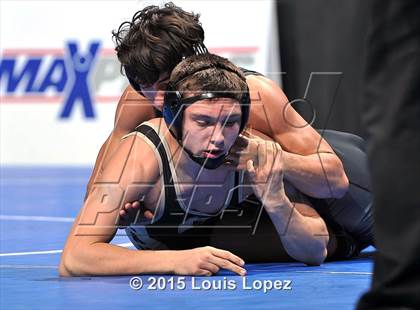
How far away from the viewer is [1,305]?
3.44m

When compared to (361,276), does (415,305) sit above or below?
above

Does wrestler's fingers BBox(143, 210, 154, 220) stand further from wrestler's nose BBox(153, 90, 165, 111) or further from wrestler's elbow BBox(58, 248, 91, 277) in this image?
wrestler's nose BBox(153, 90, 165, 111)

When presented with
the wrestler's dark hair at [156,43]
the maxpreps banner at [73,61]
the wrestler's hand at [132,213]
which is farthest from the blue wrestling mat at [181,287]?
the maxpreps banner at [73,61]

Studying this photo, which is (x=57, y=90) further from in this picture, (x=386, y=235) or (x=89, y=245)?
(x=386, y=235)

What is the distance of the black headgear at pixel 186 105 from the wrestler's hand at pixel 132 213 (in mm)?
301

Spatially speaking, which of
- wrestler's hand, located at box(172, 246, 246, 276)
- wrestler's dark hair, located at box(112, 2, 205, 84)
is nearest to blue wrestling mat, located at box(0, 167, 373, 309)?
wrestler's hand, located at box(172, 246, 246, 276)

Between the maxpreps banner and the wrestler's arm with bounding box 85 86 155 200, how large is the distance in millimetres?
5595

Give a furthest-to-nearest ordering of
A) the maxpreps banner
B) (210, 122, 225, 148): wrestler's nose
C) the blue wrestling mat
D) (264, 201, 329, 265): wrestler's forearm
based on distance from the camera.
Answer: the maxpreps banner → (264, 201, 329, 265): wrestler's forearm → (210, 122, 225, 148): wrestler's nose → the blue wrestling mat

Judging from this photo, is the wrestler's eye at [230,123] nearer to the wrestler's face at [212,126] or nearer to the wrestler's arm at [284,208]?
the wrestler's face at [212,126]

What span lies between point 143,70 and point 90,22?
6993 millimetres

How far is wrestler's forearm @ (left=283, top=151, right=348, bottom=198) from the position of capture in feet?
14.0

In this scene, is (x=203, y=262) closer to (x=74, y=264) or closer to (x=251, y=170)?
(x=251, y=170)

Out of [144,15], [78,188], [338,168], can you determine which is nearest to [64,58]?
[78,188]

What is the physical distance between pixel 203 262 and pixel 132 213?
370 mm
